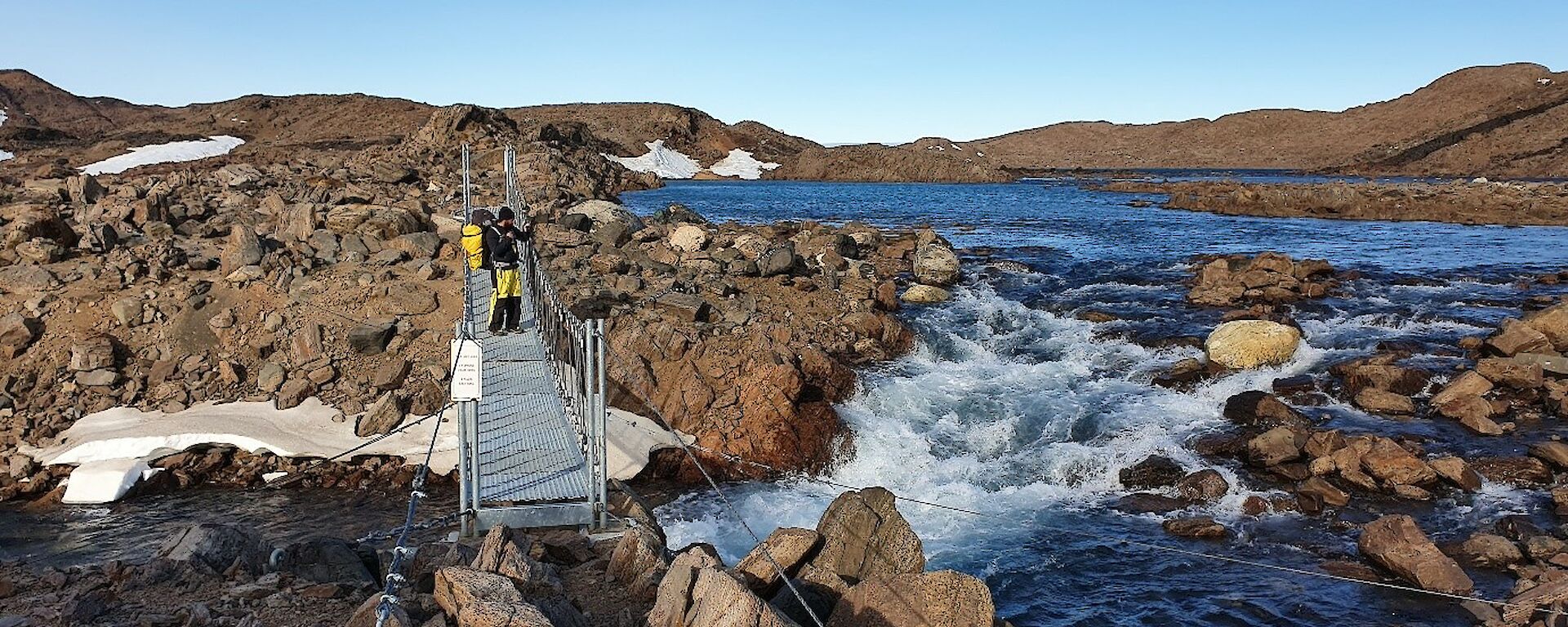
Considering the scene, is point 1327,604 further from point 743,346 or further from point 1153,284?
point 1153,284

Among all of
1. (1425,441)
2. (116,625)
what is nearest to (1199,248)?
(1425,441)

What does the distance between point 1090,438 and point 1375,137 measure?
143 metres

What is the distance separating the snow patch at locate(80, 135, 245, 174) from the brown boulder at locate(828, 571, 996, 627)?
51.3 meters

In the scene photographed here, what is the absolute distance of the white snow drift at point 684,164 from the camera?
10200 centimetres

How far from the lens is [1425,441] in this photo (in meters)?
12.3

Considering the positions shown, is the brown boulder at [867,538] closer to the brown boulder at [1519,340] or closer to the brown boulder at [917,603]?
the brown boulder at [917,603]

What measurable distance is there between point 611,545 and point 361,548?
7.04ft

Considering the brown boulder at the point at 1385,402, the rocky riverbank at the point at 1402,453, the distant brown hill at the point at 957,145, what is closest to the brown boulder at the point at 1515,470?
the rocky riverbank at the point at 1402,453

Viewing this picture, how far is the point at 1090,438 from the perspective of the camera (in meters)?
13.2

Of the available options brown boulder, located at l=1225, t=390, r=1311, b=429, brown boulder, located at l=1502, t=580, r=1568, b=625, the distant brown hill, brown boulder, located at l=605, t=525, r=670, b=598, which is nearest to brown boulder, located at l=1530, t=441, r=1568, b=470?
brown boulder, located at l=1225, t=390, r=1311, b=429

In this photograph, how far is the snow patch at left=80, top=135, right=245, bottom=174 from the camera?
161 ft

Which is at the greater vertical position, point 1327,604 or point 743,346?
point 743,346

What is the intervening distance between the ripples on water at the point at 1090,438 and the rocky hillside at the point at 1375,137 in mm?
75194

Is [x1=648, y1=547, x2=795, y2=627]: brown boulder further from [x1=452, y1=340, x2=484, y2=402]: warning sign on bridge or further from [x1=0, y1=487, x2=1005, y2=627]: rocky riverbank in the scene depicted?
[x1=452, y1=340, x2=484, y2=402]: warning sign on bridge
